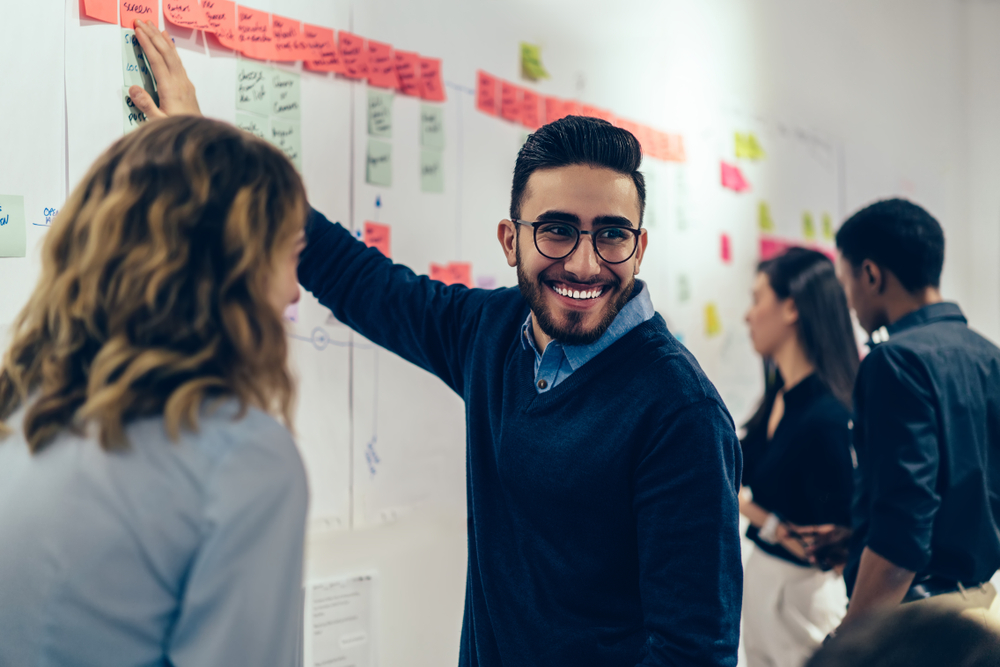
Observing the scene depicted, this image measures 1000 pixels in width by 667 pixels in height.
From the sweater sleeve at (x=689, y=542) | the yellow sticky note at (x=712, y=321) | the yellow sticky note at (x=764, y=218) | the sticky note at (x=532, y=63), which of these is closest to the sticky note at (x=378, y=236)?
the sticky note at (x=532, y=63)

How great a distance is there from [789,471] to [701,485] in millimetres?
1113

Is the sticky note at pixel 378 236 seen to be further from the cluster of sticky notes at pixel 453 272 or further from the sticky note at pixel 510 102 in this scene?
the sticky note at pixel 510 102

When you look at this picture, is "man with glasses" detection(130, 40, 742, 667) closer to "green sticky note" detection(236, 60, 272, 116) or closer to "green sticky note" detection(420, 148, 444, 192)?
"green sticky note" detection(236, 60, 272, 116)

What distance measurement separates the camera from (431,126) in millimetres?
1724

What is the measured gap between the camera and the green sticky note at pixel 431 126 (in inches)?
67.3

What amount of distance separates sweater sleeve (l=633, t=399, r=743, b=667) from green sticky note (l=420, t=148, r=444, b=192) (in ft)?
2.89

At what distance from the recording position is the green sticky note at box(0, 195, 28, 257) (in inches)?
44.9

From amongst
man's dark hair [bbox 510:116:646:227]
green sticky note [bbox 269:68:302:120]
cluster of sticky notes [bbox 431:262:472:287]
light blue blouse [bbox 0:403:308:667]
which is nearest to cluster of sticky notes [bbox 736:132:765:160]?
cluster of sticky notes [bbox 431:262:472:287]

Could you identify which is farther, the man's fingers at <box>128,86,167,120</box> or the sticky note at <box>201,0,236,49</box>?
the sticky note at <box>201,0,236,49</box>

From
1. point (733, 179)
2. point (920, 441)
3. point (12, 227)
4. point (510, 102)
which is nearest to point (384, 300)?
point (12, 227)

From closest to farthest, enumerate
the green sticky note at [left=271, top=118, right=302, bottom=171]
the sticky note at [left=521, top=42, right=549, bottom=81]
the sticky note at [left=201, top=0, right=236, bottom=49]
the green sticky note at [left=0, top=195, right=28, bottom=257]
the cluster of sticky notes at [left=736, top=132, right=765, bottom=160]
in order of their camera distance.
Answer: the green sticky note at [left=0, top=195, right=28, bottom=257] < the sticky note at [left=201, top=0, right=236, bottom=49] < the green sticky note at [left=271, top=118, right=302, bottom=171] < the sticky note at [left=521, top=42, right=549, bottom=81] < the cluster of sticky notes at [left=736, top=132, right=765, bottom=160]

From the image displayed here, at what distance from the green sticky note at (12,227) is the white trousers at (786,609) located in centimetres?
186

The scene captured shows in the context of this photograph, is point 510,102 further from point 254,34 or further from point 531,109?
point 254,34

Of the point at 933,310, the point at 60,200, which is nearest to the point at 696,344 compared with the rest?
the point at 933,310
